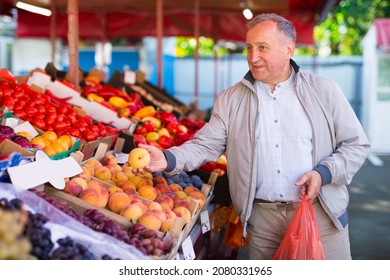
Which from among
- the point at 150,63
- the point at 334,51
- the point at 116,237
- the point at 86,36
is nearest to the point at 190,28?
the point at 86,36

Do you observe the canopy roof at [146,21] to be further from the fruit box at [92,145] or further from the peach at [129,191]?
the peach at [129,191]

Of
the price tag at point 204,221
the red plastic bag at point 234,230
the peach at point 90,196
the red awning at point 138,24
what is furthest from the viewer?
the red awning at point 138,24

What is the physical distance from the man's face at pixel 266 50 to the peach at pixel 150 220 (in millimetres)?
874

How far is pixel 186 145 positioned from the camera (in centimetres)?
285

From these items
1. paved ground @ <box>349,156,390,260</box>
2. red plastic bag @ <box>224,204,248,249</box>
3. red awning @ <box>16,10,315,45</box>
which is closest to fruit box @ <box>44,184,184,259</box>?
red plastic bag @ <box>224,204,248,249</box>

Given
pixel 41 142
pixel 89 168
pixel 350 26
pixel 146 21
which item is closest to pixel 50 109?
pixel 41 142

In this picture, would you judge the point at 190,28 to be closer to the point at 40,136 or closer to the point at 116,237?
the point at 40,136

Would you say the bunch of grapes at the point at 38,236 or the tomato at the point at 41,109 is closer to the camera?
the bunch of grapes at the point at 38,236

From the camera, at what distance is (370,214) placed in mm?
6855

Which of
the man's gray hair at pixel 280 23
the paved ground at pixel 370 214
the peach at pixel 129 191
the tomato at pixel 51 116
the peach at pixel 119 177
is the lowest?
the paved ground at pixel 370 214

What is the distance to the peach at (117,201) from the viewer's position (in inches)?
98.0

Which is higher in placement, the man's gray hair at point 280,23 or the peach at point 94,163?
the man's gray hair at point 280,23

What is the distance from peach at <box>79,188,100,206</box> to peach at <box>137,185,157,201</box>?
0.34 meters

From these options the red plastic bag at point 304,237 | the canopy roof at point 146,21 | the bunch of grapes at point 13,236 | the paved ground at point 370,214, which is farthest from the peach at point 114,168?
the canopy roof at point 146,21
